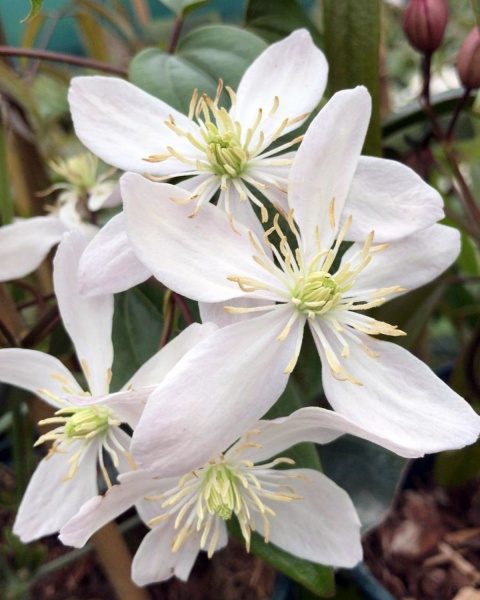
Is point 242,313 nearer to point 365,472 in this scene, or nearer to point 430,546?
point 365,472

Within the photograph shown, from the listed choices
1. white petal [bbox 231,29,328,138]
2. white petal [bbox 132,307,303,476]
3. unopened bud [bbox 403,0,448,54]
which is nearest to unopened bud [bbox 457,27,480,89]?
unopened bud [bbox 403,0,448,54]

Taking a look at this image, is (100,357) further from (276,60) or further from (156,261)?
(276,60)

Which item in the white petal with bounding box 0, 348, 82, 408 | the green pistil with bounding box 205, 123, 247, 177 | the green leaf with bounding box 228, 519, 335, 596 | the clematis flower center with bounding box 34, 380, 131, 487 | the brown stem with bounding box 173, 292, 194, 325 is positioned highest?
the green pistil with bounding box 205, 123, 247, 177

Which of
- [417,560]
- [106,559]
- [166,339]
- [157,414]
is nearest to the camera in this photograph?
[157,414]

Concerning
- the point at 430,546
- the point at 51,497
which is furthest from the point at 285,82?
the point at 430,546

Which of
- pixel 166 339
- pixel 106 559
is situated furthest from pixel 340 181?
pixel 106 559

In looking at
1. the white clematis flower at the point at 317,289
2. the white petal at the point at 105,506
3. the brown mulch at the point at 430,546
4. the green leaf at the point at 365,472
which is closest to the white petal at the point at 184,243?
the white clematis flower at the point at 317,289

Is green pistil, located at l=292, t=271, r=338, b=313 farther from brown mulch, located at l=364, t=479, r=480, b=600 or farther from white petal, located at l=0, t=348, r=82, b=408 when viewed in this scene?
brown mulch, located at l=364, t=479, r=480, b=600
